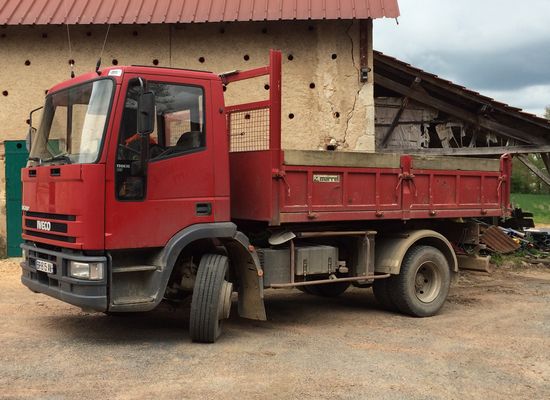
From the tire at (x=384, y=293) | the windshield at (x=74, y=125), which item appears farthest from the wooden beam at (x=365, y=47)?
the windshield at (x=74, y=125)

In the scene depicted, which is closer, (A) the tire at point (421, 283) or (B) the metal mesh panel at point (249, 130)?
(B) the metal mesh panel at point (249, 130)

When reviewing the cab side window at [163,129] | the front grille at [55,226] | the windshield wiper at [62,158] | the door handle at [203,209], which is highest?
the cab side window at [163,129]

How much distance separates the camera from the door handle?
18.5ft

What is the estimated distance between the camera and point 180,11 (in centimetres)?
1061

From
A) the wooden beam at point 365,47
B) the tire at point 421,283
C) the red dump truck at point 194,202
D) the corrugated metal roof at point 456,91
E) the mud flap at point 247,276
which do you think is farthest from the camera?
the corrugated metal roof at point 456,91

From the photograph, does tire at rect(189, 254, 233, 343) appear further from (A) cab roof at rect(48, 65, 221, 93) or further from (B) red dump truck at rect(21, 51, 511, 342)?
(A) cab roof at rect(48, 65, 221, 93)

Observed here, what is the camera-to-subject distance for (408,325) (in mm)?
6793

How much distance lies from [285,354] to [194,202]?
177 centimetres

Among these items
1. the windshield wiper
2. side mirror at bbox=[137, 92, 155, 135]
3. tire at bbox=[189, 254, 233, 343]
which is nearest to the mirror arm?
side mirror at bbox=[137, 92, 155, 135]

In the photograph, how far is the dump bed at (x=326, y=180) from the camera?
5984 millimetres

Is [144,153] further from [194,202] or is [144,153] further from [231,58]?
[231,58]

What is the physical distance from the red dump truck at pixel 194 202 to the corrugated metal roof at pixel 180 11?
4.46 metres

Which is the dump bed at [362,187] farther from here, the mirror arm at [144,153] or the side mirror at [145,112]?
the side mirror at [145,112]

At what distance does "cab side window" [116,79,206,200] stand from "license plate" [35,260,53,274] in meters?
1.05
